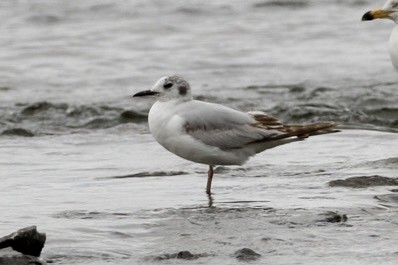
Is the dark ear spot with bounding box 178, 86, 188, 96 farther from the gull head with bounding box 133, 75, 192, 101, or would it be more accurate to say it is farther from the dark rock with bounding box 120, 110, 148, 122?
the dark rock with bounding box 120, 110, 148, 122

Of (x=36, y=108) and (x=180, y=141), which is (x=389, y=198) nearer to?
(x=180, y=141)

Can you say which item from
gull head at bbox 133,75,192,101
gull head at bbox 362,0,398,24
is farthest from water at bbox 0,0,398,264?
gull head at bbox 362,0,398,24

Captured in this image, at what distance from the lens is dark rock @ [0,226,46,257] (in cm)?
578

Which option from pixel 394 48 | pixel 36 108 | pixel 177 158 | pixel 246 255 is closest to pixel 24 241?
pixel 246 255

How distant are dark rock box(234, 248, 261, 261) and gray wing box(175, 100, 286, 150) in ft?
7.29

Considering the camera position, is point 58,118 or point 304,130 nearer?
point 304,130

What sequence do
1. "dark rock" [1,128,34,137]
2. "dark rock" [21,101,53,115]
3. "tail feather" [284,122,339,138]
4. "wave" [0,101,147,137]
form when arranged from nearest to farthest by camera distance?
1. "tail feather" [284,122,339,138]
2. "dark rock" [1,128,34,137]
3. "wave" [0,101,147,137]
4. "dark rock" [21,101,53,115]

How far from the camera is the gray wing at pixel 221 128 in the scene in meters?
8.29

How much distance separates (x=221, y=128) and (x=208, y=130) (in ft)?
0.35

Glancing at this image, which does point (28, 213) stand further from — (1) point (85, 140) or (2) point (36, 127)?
(2) point (36, 127)

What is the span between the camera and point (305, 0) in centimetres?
2075

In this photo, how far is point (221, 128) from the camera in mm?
8383

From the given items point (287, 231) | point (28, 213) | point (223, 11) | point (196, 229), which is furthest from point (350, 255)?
point (223, 11)

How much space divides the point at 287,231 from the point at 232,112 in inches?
77.7
